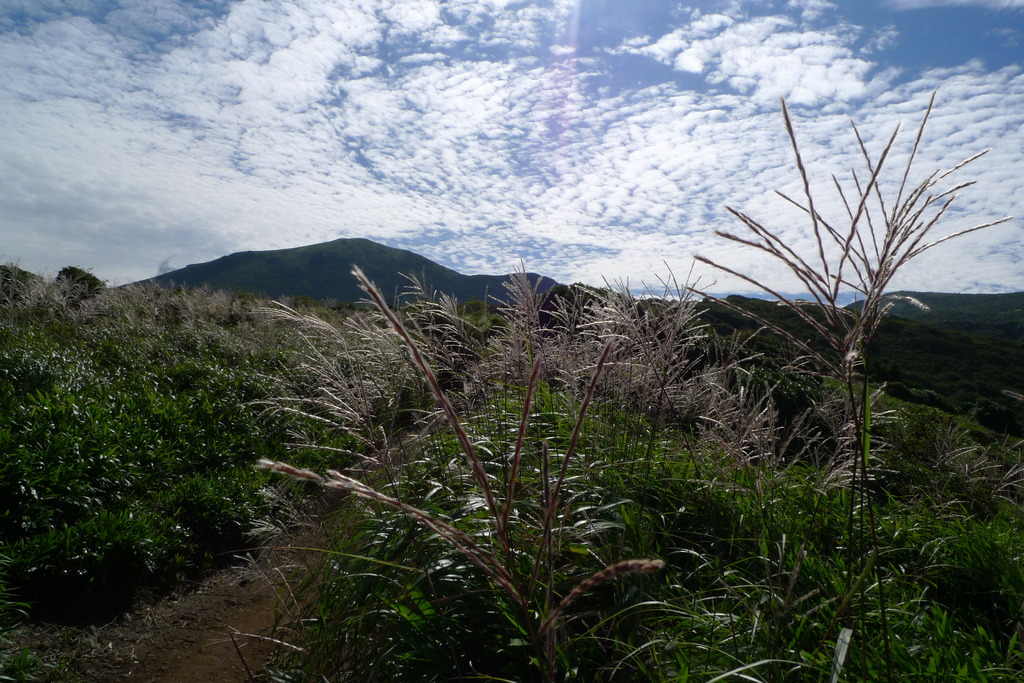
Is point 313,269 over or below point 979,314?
over

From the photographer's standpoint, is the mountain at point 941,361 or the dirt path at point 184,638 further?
the mountain at point 941,361

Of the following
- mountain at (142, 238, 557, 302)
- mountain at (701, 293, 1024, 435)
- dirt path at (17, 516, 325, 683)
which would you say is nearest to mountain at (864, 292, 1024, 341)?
mountain at (701, 293, 1024, 435)

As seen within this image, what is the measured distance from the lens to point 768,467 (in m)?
3.50

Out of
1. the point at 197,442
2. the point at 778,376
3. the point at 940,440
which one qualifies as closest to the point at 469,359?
the point at 197,442

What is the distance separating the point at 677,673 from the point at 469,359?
262cm

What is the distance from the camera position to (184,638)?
3791mm

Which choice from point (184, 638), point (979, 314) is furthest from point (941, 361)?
point (979, 314)

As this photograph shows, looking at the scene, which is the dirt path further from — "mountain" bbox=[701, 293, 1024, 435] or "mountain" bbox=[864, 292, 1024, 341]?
"mountain" bbox=[864, 292, 1024, 341]

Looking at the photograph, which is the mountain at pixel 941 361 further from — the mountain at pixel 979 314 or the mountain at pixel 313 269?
the mountain at pixel 313 269

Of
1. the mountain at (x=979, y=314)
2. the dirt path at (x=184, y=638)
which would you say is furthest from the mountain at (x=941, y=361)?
the mountain at (x=979, y=314)

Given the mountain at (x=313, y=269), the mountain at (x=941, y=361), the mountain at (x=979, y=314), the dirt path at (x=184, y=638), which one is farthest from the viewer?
the mountain at (x=313, y=269)

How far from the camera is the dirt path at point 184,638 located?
329 centimetres

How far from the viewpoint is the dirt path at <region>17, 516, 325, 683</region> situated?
3.29 m

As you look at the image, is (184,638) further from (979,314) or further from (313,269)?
(313,269)
